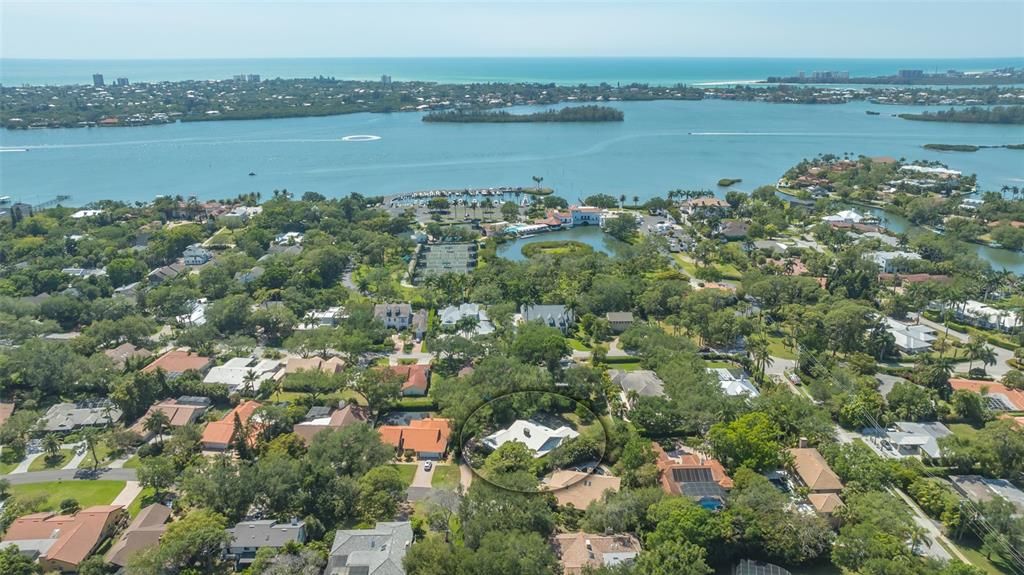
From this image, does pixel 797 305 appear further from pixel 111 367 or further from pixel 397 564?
pixel 111 367

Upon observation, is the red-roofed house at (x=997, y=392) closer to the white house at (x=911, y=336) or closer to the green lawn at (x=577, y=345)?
the white house at (x=911, y=336)

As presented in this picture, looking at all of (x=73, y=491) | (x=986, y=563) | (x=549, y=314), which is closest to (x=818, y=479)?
(x=986, y=563)

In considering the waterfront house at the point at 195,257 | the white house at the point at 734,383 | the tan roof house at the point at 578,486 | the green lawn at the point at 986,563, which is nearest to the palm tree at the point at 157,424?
the tan roof house at the point at 578,486

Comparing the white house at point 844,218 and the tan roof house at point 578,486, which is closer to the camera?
the tan roof house at point 578,486

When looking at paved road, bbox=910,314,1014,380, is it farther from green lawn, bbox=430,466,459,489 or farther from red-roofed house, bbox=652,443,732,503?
green lawn, bbox=430,466,459,489

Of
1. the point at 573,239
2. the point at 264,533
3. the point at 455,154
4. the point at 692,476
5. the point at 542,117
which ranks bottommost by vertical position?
the point at 264,533

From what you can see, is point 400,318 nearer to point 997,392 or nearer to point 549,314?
point 549,314
